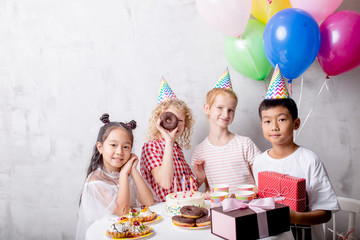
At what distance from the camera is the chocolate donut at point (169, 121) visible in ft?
7.29

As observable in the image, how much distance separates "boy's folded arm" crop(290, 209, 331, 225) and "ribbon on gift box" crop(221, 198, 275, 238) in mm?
232

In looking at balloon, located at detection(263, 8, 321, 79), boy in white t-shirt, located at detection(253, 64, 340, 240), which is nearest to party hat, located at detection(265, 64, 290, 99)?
boy in white t-shirt, located at detection(253, 64, 340, 240)

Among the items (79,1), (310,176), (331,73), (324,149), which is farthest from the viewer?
(79,1)

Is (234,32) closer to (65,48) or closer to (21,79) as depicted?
(65,48)

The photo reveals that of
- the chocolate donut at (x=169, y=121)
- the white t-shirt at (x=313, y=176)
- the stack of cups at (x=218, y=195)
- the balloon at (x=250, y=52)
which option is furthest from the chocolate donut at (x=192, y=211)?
the balloon at (x=250, y=52)

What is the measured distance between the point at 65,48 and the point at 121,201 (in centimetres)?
158

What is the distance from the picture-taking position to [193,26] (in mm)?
2848

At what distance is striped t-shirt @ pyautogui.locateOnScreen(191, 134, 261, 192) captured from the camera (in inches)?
94.7

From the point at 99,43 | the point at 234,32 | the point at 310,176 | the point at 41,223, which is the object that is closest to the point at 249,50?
the point at 234,32

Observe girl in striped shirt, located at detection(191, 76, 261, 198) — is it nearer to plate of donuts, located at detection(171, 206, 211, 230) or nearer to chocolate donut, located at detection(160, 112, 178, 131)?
chocolate donut, located at detection(160, 112, 178, 131)

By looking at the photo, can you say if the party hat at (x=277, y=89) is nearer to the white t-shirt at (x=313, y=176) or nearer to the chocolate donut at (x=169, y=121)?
the white t-shirt at (x=313, y=176)

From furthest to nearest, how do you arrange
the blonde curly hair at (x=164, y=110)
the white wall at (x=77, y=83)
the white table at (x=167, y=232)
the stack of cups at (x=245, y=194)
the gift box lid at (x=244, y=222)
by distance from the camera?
the white wall at (x=77, y=83) → the blonde curly hair at (x=164, y=110) → the stack of cups at (x=245, y=194) → the white table at (x=167, y=232) → the gift box lid at (x=244, y=222)

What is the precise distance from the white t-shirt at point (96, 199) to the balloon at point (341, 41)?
1.50 metres

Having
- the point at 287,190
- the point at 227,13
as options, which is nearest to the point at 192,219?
the point at 287,190
